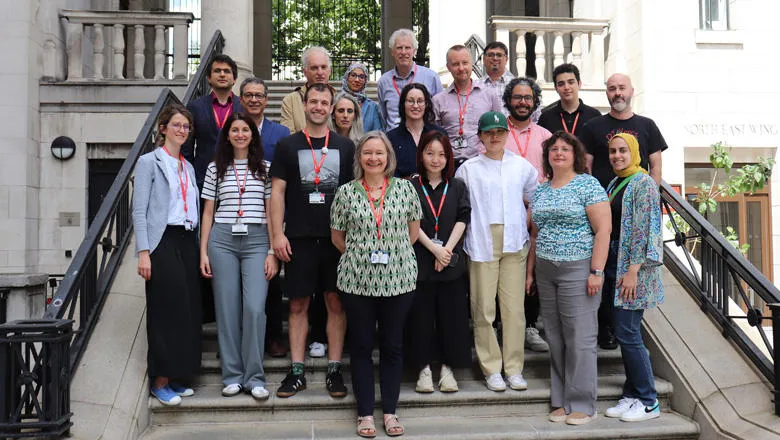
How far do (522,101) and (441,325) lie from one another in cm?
188

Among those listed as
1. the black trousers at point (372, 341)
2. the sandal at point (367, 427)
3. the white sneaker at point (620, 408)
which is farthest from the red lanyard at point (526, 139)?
the sandal at point (367, 427)

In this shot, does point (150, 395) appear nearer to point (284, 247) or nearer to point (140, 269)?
point (140, 269)

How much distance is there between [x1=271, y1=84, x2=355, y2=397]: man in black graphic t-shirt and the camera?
4660mm

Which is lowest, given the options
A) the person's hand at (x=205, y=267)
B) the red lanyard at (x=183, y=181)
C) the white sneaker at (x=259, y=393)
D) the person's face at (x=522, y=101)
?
the white sneaker at (x=259, y=393)

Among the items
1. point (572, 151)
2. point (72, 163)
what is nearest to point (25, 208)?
point (72, 163)

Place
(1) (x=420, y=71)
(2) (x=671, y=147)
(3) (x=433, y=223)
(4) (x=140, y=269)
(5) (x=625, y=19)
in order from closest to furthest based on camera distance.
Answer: (4) (x=140, y=269), (3) (x=433, y=223), (1) (x=420, y=71), (2) (x=671, y=147), (5) (x=625, y=19)

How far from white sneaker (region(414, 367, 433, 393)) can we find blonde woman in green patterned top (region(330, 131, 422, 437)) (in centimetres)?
43

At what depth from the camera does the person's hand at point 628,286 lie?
4555mm

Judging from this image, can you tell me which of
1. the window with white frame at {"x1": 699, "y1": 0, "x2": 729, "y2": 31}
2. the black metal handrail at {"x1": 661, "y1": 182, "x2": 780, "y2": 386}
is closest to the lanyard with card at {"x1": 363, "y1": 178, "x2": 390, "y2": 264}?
the black metal handrail at {"x1": 661, "y1": 182, "x2": 780, "y2": 386}

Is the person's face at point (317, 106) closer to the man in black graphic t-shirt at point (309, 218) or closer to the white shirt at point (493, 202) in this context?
the man in black graphic t-shirt at point (309, 218)

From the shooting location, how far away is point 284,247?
15.2 feet

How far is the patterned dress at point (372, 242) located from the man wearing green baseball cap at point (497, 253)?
688 millimetres

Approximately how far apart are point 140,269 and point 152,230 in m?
0.27

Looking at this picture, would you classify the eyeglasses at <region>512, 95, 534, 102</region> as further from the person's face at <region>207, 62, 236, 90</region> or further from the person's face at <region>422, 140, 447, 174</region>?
the person's face at <region>207, 62, 236, 90</region>
